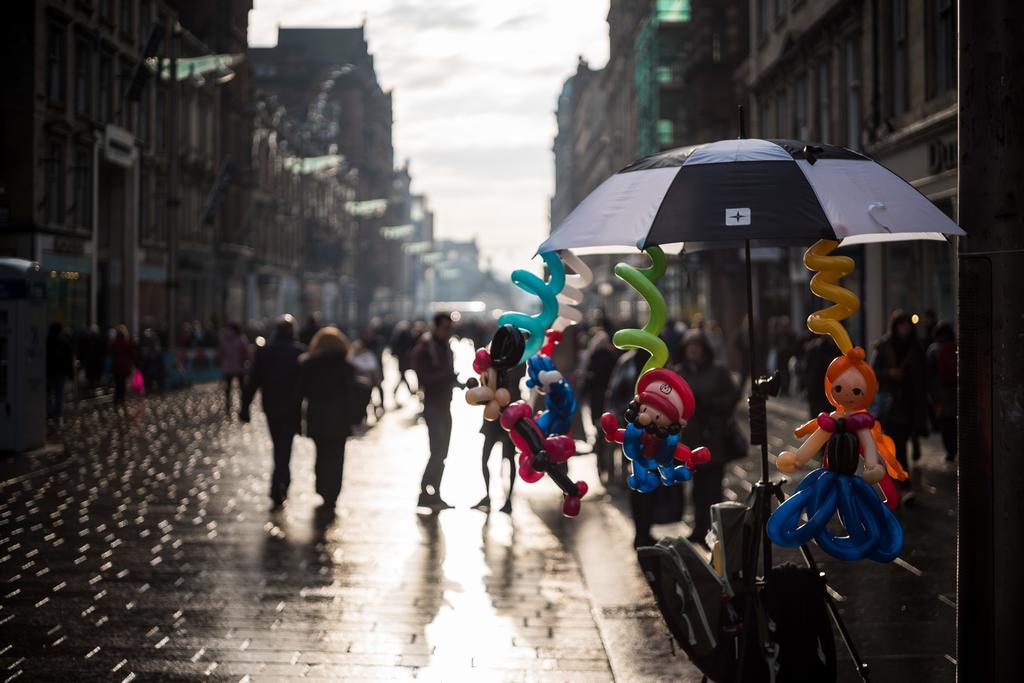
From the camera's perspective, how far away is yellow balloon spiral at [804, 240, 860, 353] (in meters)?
5.09

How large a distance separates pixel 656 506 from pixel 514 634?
9.54 ft

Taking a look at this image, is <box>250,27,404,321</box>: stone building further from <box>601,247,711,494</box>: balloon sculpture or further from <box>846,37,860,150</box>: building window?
<box>601,247,711,494</box>: balloon sculpture

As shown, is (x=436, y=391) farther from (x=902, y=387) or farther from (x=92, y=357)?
(x=92, y=357)

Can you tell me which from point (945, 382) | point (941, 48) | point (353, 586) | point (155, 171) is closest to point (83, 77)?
point (155, 171)

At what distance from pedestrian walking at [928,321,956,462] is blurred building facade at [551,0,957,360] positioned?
4.06m

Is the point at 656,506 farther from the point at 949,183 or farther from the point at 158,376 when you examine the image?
the point at 158,376

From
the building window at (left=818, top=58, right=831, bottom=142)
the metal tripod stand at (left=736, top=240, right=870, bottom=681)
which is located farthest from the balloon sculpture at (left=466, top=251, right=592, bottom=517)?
the building window at (left=818, top=58, right=831, bottom=142)

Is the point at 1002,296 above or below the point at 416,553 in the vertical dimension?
above

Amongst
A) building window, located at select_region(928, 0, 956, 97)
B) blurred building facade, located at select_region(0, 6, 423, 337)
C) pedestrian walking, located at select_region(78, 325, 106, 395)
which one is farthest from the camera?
blurred building facade, located at select_region(0, 6, 423, 337)

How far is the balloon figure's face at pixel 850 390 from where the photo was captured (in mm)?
4879

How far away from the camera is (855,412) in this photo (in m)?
4.90

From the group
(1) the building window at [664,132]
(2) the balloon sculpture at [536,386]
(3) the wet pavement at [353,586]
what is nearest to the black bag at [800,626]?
(3) the wet pavement at [353,586]

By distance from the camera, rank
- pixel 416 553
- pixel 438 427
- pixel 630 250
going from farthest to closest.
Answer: pixel 438 427
pixel 416 553
pixel 630 250

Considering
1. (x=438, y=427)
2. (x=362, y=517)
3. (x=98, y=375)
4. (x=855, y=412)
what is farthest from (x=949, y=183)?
(x=98, y=375)
